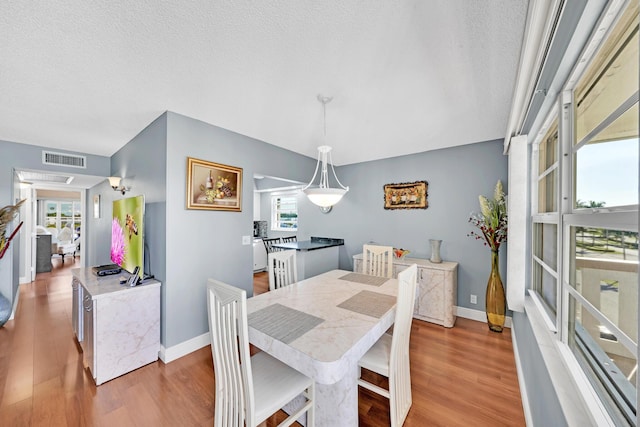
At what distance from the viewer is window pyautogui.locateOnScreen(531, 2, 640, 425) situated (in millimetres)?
730

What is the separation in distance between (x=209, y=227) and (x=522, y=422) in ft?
9.82

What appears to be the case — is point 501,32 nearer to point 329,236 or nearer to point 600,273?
point 600,273

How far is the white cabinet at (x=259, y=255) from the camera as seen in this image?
537cm

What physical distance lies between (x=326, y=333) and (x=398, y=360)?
1.91ft

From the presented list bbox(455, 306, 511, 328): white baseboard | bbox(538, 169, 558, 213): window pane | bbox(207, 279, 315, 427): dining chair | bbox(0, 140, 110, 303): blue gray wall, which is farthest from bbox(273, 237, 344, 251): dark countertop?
bbox(0, 140, 110, 303): blue gray wall

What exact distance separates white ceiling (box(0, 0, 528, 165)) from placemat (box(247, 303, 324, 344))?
65.5 inches

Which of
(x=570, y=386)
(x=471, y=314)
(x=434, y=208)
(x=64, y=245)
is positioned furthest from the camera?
(x=64, y=245)

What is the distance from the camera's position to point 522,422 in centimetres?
159

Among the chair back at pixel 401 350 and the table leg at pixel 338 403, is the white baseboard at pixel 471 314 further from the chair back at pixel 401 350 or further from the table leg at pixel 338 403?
the table leg at pixel 338 403

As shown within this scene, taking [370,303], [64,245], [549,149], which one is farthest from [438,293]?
[64,245]

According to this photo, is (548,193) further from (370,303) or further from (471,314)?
(471,314)

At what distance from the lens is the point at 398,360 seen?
157 cm

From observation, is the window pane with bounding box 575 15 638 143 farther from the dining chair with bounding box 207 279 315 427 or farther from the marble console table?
the marble console table

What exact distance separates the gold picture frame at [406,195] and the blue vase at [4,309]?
5.11m
